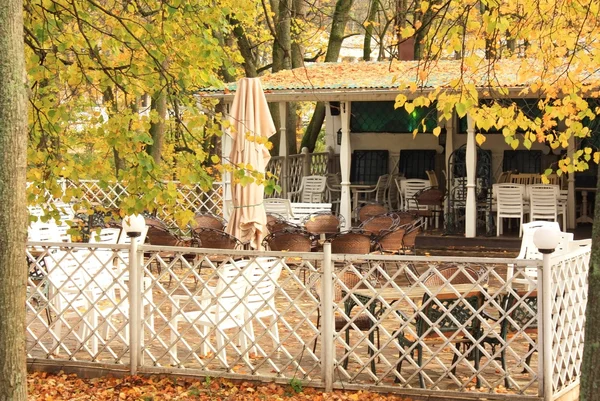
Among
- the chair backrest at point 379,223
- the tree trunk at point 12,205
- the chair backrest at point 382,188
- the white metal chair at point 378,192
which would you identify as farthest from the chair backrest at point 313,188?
the tree trunk at point 12,205

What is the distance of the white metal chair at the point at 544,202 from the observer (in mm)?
16489

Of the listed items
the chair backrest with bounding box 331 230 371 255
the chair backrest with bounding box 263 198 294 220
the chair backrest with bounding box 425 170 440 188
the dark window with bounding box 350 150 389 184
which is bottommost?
the chair backrest with bounding box 331 230 371 255

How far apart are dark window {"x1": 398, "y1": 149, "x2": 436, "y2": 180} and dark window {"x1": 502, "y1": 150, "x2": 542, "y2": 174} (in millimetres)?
1530

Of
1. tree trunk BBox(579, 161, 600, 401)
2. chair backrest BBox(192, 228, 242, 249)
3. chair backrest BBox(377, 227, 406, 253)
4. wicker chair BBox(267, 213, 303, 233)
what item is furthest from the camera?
wicker chair BBox(267, 213, 303, 233)

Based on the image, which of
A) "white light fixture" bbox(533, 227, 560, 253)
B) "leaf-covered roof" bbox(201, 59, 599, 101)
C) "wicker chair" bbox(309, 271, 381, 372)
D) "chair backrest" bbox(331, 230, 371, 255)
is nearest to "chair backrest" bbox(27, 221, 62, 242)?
"chair backrest" bbox(331, 230, 371, 255)

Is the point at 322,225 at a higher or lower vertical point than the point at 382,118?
lower

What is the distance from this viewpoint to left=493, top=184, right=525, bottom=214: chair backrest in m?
16.7

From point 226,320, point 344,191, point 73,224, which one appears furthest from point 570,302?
point 344,191

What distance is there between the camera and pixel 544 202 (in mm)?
16562

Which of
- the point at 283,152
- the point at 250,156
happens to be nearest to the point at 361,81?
the point at 283,152

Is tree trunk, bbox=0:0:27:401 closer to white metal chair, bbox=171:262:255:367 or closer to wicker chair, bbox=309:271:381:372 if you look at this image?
white metal chair, bbox=171:262:255:367

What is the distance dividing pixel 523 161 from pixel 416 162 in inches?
86.3

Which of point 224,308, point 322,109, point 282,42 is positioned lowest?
point 224,308

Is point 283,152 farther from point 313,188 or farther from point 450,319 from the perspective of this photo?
point 450,319
